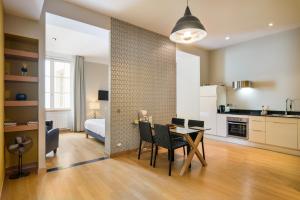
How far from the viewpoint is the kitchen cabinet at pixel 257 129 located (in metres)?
4.48

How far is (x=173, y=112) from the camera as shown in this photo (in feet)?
16.9

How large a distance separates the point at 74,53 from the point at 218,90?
5453 millimetres

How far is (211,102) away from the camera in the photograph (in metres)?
5.60

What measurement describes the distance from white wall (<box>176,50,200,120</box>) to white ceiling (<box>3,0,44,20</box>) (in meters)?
4.29

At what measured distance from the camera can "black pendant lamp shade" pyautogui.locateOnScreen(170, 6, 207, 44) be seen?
2.42m

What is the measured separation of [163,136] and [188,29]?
184 cm

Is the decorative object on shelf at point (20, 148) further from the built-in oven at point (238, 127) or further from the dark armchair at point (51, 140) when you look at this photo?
the built-in oven at point (238, 127)

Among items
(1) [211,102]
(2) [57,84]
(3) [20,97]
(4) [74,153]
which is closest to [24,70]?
(3) [20,97]

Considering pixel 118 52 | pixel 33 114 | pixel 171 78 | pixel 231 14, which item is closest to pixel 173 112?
pixel 171 78

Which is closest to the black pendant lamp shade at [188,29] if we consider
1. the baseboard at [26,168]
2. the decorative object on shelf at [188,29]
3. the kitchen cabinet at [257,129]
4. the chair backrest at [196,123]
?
the decorative object on shelf at [188,29]

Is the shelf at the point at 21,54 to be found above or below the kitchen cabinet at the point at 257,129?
above

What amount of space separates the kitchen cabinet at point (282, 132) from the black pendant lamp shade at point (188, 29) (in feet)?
10.5

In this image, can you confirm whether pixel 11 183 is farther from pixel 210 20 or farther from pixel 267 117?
pixel 267 117

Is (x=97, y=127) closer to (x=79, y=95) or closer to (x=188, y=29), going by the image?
(x=79, y=95)
